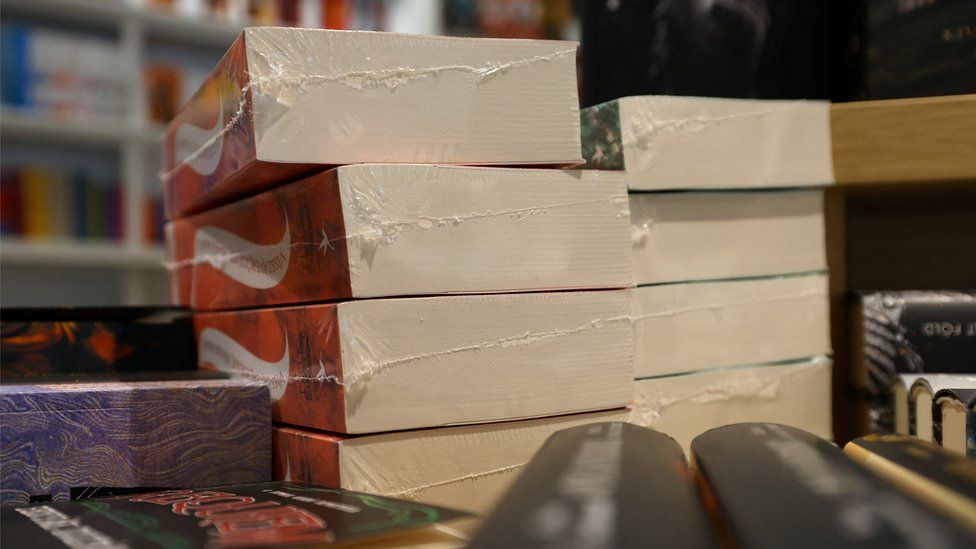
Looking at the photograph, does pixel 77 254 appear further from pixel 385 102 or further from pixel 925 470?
pixel 925 470

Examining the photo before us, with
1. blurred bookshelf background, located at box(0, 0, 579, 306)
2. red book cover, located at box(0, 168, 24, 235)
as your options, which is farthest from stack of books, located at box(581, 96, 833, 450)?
red book cover, located at box(0, 168, 24, 235)

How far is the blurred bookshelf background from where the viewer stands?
224cm

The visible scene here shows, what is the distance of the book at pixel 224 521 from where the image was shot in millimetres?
363

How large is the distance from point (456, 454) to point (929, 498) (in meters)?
0.33

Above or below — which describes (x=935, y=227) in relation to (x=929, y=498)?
above

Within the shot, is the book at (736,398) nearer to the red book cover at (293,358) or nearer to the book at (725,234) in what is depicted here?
the book at (725,234)

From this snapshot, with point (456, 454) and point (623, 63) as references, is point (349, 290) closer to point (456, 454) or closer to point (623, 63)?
point (456, 454)

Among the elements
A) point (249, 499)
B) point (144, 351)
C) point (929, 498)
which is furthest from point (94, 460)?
point (929, 498)

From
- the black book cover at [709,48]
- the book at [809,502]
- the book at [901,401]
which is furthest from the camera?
the black book cover at [709,48]

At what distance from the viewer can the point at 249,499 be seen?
46 centimetres

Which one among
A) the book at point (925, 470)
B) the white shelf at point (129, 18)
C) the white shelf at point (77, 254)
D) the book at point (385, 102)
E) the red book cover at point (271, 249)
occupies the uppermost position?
the white shelf at point (129, 18)

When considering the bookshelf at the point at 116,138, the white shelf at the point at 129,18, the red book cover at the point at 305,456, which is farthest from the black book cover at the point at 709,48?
the bookshelf at the point at 116,138

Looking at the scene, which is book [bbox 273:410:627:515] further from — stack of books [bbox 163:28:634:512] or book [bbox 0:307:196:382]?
book [bbox 0:307:196:382]

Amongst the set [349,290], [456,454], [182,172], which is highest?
[182,172]
